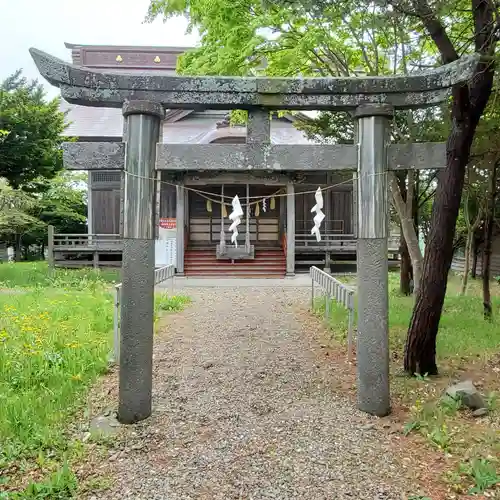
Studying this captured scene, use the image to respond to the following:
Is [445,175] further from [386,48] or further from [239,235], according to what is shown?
[239,235]

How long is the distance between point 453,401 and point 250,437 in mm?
2109

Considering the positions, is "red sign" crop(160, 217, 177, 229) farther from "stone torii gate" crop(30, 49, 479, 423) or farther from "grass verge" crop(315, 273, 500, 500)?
"stone torii gate" crop(30, 49, 479, 423)

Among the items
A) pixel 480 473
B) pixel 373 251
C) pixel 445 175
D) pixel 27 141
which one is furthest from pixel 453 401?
pixel 27 141

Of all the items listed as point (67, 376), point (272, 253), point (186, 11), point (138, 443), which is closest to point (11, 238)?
point (272, 253)

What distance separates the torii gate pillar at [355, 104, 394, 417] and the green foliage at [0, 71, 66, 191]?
12.5 m

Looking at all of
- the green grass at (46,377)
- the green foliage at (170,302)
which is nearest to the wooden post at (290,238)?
the green foliage at (170,302)

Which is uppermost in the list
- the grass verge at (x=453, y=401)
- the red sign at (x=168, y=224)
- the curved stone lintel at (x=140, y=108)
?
the curved stone lintel at (x=140, y=108)

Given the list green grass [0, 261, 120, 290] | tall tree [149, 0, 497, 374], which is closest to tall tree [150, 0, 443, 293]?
tall tree [149, 0, 497, 374]

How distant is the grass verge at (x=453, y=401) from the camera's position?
3.34 m

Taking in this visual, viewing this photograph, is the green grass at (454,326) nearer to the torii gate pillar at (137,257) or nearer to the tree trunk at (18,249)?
the torii gate pillar at (137,257)

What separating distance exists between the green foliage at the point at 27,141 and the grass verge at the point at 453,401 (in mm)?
10802

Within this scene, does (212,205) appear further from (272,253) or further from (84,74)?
(84,74)

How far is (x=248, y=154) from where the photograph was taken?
171 inches

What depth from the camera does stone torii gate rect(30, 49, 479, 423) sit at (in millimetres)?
4141
